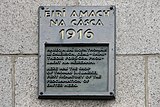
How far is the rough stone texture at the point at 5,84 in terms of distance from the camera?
4430 millimetres

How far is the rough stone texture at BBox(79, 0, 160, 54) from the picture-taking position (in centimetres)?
441

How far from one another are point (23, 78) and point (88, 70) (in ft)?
1.71

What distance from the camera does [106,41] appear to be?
4379 mm

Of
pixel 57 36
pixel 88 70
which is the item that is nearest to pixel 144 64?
pixel 88 70

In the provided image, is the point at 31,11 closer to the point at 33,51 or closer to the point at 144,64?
the point at 33,51

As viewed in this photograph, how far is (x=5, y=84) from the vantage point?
4430mm

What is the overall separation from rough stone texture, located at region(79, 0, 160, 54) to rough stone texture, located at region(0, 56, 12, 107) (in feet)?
2.91

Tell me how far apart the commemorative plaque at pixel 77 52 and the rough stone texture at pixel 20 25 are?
71 mm

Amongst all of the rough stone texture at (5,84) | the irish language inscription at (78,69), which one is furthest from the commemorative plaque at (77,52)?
the rough stone texture at (5,84)

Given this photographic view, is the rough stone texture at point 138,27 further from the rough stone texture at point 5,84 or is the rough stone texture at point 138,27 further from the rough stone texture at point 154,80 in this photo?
the rough stone texture at point 5,84

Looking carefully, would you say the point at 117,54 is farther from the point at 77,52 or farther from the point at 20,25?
the point at 20,25

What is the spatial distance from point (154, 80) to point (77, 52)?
642mm

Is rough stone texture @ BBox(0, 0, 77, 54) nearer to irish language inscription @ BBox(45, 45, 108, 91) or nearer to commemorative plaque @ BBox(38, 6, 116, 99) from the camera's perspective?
commemorative plaque @ BBox(38, 6, 116, 99)

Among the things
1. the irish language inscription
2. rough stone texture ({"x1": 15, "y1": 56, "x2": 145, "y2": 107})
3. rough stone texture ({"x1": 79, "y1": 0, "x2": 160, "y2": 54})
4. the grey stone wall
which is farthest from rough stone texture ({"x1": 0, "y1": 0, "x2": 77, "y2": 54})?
rough stone texture ({"x1": 79, "y1": 0, "x2": 160, "y2": 54})
